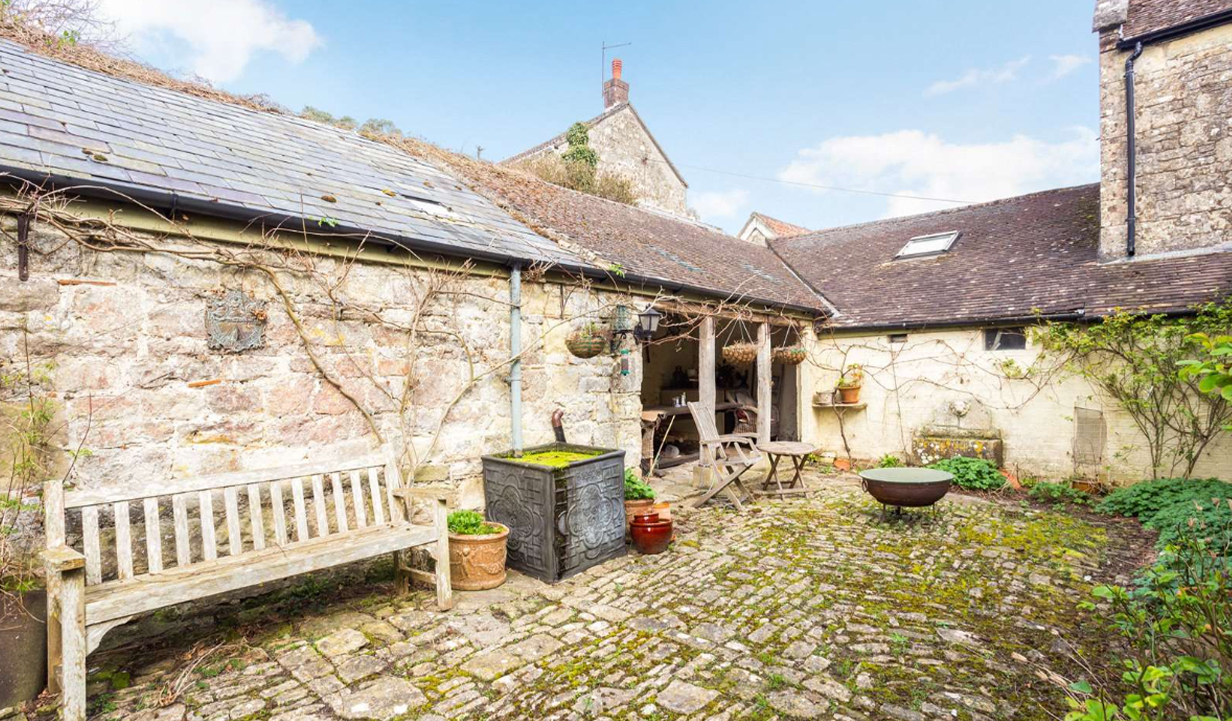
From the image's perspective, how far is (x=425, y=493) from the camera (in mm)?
3879

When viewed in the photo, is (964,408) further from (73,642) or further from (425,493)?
(73,642)

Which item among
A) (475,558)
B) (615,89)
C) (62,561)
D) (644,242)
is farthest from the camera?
(615,89)

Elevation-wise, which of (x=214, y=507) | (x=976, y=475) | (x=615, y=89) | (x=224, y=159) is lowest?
(x=976, y=475)

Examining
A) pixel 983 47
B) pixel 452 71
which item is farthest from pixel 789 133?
pixel 452 71

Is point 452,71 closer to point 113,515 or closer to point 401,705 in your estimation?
point 113,515

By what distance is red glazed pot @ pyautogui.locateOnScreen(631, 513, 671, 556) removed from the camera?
478 cm

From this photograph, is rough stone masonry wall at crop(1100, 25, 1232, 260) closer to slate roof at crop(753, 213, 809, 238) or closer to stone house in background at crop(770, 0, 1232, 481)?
stone house in background at crop(770, 0, 1232, 481)

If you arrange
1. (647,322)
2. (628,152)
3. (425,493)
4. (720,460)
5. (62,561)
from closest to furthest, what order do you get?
(62,561) < (425,493) < (647,322) < (720,460) < (628,152)

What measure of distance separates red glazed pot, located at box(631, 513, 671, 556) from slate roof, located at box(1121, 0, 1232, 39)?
899cm

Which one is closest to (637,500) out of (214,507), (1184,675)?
(214,507)

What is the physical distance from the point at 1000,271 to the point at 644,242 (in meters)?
5.53

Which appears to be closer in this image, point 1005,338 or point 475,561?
point 475,561

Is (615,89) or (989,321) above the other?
(615,89)

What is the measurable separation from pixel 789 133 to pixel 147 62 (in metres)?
12.7
